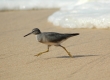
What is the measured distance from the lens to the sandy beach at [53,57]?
5.64 metres

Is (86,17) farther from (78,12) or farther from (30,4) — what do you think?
(30,4)

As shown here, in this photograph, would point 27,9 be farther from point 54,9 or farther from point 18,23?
point 18,23

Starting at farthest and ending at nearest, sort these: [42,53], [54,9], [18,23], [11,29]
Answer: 1. [54,9]
2. [18,23]
3. [11,29]
4. [42,53]

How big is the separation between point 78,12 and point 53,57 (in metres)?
3.29

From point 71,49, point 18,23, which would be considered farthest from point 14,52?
point 18,23

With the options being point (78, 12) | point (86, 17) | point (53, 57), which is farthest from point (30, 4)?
point (53, 57)

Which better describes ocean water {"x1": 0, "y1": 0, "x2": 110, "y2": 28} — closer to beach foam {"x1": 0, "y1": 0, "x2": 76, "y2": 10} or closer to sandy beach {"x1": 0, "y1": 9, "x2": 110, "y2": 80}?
beach foam {"x1": 0, "y1": 0, "x2": 76, "y2": 10}

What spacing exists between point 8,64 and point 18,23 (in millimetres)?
3575

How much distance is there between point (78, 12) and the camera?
9781mm

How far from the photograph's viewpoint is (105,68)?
228 inches

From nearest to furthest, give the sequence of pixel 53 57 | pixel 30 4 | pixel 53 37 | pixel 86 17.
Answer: pixel 53 37, pixel 53 57, pixel 86 17, pixel 30 4

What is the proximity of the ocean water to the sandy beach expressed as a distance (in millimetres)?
244

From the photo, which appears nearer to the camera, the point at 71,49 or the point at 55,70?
the point at 55,70

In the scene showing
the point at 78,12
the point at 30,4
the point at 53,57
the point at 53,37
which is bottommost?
the point at 53,57
